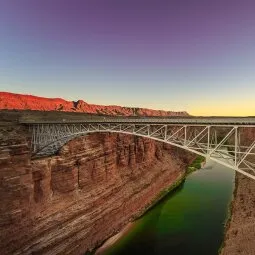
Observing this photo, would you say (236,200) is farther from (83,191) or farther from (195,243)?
(83,191)

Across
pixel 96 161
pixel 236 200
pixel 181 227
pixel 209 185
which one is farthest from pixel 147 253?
pixel 209 185

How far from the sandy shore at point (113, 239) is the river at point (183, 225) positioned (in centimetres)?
29

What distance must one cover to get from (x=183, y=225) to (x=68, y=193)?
1222 centimetres

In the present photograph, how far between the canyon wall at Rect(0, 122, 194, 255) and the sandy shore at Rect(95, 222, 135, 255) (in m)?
0.53

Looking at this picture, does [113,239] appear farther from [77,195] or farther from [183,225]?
[183,225]

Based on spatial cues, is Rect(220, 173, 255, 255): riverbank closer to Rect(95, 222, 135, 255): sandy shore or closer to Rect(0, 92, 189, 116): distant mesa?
Rect(95, 222, 135, 255): sandy shore

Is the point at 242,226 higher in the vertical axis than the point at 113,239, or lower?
higher

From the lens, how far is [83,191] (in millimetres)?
29594

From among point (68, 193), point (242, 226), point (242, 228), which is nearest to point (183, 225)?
point (242, 226)

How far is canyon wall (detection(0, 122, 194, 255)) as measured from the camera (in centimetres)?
2225

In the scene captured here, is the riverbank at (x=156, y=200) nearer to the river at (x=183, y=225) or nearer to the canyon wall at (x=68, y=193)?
the river at (x=183, y=225)

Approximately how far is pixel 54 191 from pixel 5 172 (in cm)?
570

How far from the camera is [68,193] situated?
2791 cm

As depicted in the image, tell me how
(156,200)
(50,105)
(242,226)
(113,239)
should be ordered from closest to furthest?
(242,226), (113,239), (156,200), (50,105)
